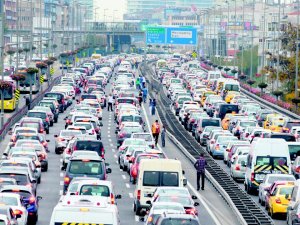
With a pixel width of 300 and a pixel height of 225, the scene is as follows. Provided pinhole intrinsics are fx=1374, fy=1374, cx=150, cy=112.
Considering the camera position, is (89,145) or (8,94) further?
(8,94)

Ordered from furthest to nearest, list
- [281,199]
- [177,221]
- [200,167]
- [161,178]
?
[200,167]
[161,178]
[281,199]
[177,221]

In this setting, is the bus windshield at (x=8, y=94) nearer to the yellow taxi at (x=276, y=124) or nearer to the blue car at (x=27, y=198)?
the yellow taxi at (x=276, y=124)

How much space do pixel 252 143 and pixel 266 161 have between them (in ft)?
6.67

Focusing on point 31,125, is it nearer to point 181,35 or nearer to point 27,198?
point 27,198

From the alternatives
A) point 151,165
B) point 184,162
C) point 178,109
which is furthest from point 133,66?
point 151,165

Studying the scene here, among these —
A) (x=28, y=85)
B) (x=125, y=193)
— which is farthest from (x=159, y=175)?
(x=28, y=85)

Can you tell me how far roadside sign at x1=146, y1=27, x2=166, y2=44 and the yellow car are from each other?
127480 mm

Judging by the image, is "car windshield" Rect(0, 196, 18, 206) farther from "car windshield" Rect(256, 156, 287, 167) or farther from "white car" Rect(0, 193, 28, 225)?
"car windshield" Rect(256, 156, 287, 167)

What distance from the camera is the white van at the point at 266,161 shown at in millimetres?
49156

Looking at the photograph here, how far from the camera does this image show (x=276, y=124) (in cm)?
7331

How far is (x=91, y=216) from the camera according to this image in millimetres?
27984

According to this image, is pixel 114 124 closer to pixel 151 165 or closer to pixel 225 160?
pixel 225 160

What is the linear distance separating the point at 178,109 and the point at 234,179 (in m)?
39.2

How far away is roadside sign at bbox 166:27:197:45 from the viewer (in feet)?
558
